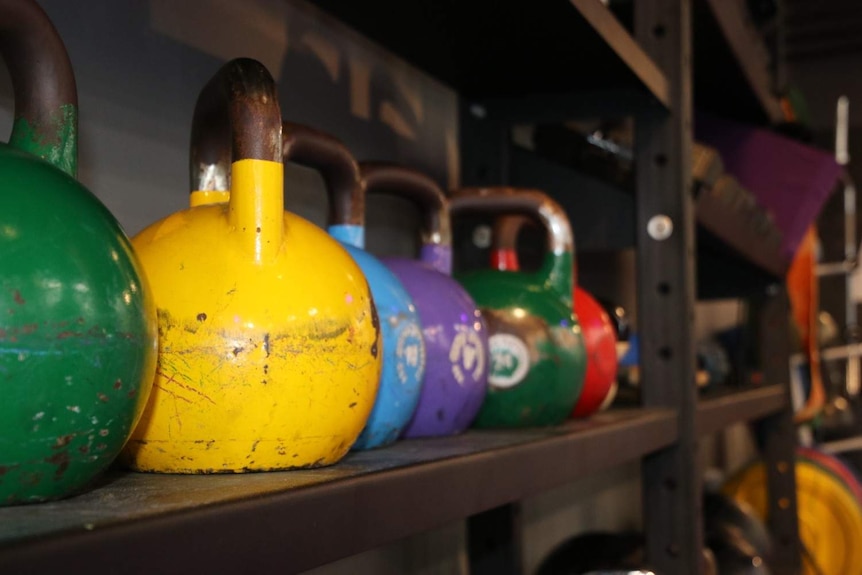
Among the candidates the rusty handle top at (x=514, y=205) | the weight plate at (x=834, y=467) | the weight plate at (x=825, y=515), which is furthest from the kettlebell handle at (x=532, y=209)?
the weight plate at (x=834, y=467)

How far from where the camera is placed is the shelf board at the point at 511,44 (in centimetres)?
112

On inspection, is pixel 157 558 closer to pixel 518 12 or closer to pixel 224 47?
pixel 224 47

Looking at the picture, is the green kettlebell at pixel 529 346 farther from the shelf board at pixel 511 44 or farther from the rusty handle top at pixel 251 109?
the rusty handle top at pixel 251 109

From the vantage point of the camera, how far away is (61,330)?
0.49 meters

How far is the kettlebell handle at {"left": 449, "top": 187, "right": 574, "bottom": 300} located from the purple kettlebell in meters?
0.16

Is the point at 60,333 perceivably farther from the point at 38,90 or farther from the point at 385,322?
the point at 385,322

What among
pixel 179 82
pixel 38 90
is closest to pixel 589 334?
pixel 179 82

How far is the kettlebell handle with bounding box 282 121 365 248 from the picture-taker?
0.87 metres

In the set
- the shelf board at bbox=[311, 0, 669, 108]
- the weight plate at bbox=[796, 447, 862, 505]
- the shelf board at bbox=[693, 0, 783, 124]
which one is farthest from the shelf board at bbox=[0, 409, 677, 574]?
the weight plate at bbox=[796, 447, 862, 505]

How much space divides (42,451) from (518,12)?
786 millimetres

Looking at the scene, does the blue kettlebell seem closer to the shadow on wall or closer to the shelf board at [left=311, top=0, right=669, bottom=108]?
the shadow on wall

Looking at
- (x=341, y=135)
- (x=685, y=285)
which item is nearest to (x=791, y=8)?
(x=685, y=285)

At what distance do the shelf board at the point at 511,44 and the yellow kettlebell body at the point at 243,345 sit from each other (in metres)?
0.50

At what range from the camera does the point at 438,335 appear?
905mm
